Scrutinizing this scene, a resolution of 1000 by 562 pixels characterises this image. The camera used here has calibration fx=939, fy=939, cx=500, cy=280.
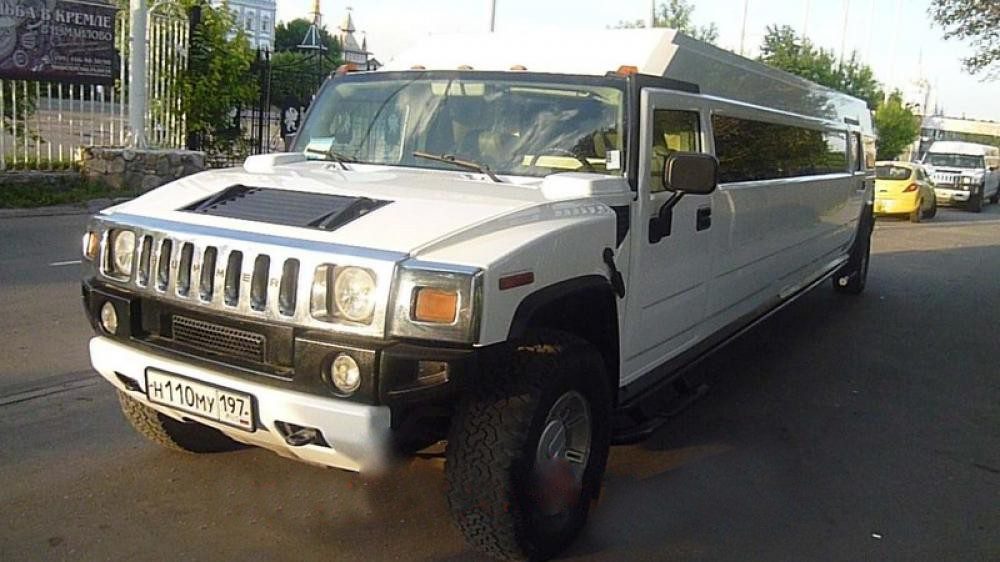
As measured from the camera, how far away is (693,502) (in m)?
4.27

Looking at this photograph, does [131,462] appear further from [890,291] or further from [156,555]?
[890,291]

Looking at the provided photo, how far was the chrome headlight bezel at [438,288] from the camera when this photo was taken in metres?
2.98

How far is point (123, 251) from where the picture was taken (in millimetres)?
3580

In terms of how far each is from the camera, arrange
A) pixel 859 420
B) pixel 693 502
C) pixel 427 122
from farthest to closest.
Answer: pixel 859 420 < pixel 427 122 < pixel 693 502

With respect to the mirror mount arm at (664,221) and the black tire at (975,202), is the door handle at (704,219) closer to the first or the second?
the mirror mount arm at (664,221)

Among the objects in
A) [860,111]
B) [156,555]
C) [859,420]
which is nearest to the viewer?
[156,555]

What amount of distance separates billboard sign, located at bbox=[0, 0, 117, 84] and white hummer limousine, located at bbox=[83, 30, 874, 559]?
9.26 meters

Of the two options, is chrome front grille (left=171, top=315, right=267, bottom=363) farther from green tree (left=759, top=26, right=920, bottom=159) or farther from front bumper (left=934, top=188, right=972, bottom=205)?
front bumper (left=934, top=188, right=972, bottom=205)

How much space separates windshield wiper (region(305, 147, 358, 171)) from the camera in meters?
4.57

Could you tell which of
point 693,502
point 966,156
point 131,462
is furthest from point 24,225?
point 966,156

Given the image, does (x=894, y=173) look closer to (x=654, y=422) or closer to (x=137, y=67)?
(x=137, y=67)

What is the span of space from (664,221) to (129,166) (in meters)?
11.4

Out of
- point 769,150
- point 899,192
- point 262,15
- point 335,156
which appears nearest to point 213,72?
point 769,150

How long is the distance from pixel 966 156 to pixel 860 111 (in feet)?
73.1
